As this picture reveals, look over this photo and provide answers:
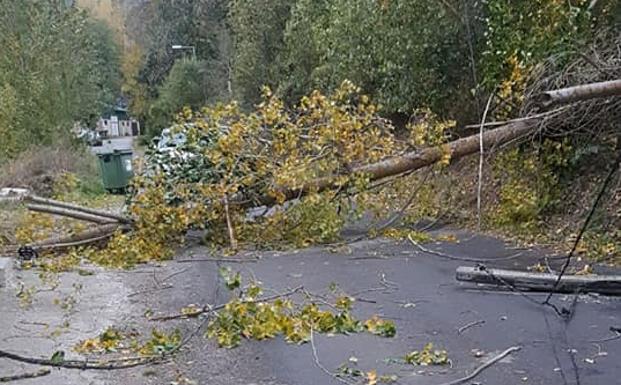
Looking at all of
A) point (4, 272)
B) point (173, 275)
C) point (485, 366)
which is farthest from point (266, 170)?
point (485, 366)

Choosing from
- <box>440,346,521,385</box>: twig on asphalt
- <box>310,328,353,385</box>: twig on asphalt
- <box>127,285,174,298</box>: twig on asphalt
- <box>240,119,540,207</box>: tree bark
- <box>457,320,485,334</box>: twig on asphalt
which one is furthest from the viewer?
<box>240,119,540,207</box>: tree bark

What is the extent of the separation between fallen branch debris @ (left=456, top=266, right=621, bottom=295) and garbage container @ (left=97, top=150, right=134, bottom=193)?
15191mm

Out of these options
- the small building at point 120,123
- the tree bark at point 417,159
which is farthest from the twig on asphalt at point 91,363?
the small building at point 120,123

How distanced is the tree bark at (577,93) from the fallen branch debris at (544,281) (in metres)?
1.70

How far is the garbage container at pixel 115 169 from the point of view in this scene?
21109 millimetres

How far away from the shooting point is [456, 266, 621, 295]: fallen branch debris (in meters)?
6.89

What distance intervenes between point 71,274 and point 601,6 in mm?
8192

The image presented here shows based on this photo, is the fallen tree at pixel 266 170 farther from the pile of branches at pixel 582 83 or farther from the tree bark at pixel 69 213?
the pile of branches at pixel 582 83

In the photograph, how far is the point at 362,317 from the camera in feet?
21.9

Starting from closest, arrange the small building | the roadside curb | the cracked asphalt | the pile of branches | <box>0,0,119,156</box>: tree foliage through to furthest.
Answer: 1. the cracked asphalt
2. the roadside curb
3. the pile of branches
4. <box>0,0,119,156</box>: tree foliage
5. the small building

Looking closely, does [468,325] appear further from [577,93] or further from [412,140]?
[412,140]

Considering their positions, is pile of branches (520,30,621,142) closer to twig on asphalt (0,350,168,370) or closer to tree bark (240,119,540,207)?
tree bark (240,119,540,207)

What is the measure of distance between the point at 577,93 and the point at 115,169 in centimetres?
1726

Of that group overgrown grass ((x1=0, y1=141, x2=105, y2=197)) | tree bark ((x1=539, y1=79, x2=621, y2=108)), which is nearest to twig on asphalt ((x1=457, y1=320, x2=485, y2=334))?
tree bark ((x1=539, y1=79, x2=621, y2=108))
